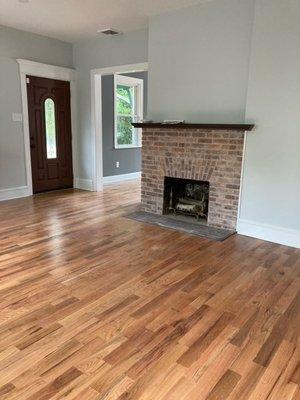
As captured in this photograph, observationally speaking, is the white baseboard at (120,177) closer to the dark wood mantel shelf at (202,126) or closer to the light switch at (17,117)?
the light switch at (17,117)

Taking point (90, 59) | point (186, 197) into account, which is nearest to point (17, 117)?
point (90, 59)

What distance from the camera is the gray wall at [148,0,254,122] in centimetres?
378

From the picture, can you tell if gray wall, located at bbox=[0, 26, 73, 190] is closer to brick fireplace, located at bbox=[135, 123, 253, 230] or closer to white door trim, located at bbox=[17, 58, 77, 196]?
white door trim, located at bbox=[17, 58, 77, 196]

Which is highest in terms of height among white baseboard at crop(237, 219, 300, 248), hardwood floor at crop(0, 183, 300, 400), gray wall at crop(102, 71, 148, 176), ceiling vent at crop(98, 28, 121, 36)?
ceiling vent at crop(98, 28, 121, 36)

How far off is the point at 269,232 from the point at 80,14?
12.5 feet

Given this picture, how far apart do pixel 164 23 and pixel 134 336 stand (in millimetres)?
3991

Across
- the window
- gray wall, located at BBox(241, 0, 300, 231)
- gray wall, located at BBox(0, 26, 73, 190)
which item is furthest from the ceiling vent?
gray wall, located at BBox(241, 0, 300, 231)

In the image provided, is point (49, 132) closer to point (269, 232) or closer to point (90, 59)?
point (90, 59)

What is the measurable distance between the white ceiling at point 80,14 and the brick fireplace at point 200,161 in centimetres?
148

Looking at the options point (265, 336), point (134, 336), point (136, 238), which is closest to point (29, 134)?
point (136, 238)

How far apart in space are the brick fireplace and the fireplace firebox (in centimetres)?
15

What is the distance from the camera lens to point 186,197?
4746 mm

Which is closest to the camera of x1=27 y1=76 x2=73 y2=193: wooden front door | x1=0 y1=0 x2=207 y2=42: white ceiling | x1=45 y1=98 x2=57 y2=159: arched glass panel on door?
x1=0 y1=0 x2=207 y2=42: white ceiling

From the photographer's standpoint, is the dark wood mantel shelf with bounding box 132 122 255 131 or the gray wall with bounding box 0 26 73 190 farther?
the gray wall with bounding box 0 26 73 190
